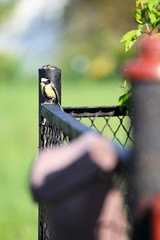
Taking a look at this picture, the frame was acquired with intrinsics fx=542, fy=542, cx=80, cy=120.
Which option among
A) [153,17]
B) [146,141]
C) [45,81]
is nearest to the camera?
[146,141]

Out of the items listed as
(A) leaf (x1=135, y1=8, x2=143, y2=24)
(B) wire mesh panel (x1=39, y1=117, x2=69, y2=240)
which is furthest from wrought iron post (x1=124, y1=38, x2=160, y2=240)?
(A) leaf (x1=135, y1=8, x2=143, y2=24)

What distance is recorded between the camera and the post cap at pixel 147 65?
61cm

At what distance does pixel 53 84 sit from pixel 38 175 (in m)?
1.14

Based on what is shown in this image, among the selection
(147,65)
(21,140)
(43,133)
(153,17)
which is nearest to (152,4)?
(153,17)

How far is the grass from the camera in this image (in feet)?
14.1

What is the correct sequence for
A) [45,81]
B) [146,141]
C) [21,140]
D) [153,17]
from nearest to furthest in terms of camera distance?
[146,141], [153,17], [45,81], [21,140]

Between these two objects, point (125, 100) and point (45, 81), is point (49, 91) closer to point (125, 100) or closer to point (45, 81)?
point (45, 81)

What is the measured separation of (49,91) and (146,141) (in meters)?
1.12

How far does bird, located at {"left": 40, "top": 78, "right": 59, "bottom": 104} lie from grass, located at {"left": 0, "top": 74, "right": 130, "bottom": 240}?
25cm

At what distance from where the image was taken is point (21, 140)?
891 cm

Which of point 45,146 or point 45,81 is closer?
point 45,146

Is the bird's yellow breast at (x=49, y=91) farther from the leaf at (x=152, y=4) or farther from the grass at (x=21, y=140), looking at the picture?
the leaf at (x=152, y=4)

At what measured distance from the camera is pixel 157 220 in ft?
1.96

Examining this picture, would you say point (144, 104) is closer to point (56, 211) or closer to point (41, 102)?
point (56, 211)
